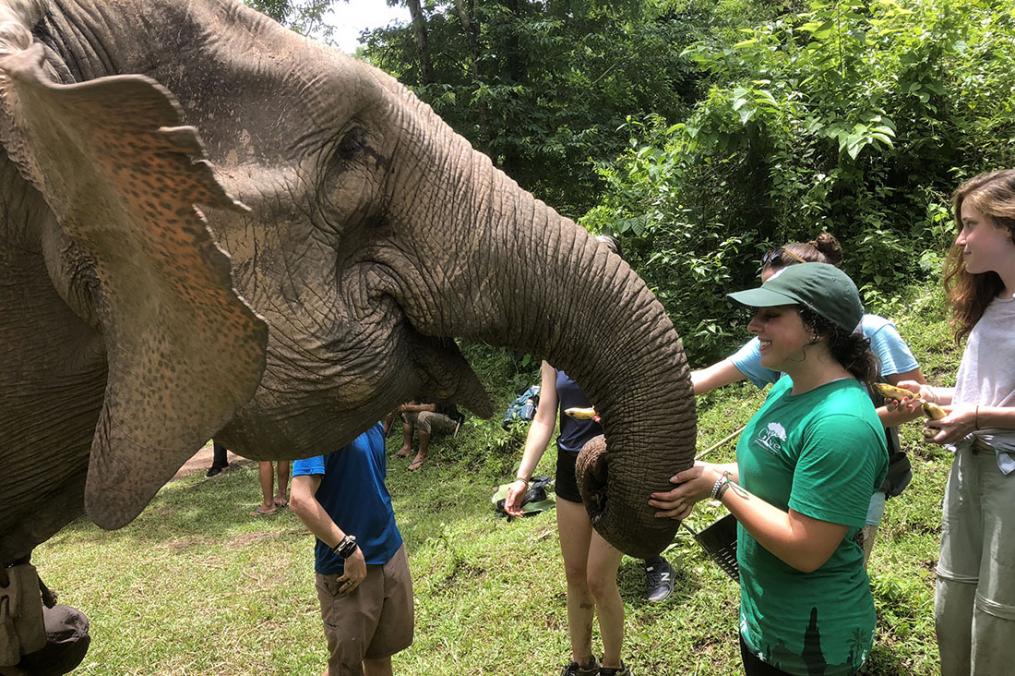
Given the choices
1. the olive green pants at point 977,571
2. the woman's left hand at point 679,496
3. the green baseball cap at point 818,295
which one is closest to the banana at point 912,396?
the olive green pants at point 977,571

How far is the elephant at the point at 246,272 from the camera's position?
116 centimetres

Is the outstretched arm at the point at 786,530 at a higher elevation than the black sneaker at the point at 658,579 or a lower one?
higher

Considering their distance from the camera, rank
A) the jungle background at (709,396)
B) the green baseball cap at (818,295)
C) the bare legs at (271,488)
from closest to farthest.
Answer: the green baseball cap at (818,295) → the jungle background at (709,396) → the bare legs at (271,488)

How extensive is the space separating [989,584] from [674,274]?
5.62 metres

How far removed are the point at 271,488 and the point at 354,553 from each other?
587cm

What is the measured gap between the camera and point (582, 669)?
13.4 feet

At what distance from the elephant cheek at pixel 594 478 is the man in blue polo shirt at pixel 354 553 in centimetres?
161

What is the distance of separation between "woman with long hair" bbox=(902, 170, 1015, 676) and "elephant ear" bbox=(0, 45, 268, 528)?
2571mm

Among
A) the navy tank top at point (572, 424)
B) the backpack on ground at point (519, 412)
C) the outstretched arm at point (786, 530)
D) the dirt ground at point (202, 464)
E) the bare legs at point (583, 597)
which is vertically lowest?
the dirt ground at point (202, 464)

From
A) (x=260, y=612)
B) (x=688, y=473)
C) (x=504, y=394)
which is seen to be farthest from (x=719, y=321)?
(x=688, y=473)

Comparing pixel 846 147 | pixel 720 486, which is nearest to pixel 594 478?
pixel 720 486

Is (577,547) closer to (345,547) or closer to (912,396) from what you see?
(345,547)

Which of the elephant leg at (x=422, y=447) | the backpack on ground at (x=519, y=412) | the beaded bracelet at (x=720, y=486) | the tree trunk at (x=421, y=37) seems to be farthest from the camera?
the tree trunk at (x=421, y=37)

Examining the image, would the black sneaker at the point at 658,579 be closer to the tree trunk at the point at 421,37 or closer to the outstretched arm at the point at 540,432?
the outstretched arm at the point at 540,432
